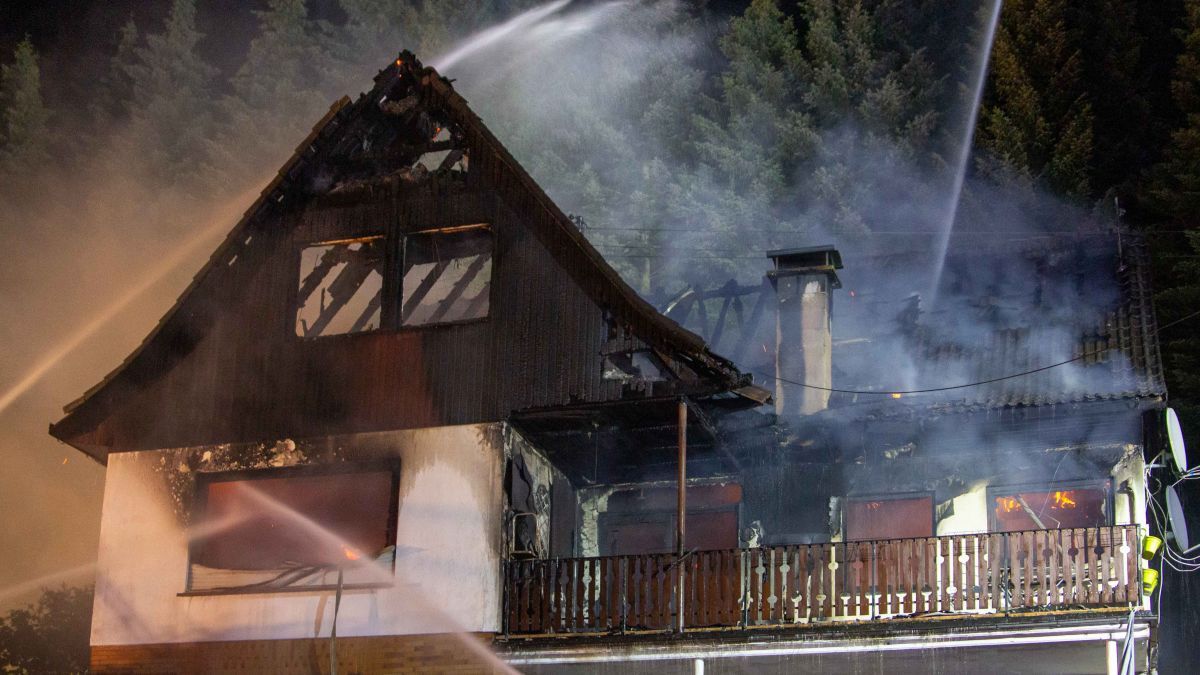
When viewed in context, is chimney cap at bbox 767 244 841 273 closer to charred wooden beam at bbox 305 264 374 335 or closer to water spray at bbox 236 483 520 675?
charred wooden beam at bbox 305 264 374 335

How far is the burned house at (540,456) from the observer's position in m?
20.3

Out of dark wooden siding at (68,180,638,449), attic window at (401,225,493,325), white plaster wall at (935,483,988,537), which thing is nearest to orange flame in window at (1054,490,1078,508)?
white plaster wall at (935,483,988,537)

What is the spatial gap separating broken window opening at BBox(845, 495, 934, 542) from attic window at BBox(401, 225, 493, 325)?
6.71 meters

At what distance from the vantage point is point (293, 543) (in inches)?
874

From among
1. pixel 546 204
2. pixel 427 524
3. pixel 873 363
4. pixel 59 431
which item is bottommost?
pixel 427 524

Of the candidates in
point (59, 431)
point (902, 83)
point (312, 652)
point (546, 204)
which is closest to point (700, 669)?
point (312, 652)

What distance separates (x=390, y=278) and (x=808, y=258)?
7.14 metres

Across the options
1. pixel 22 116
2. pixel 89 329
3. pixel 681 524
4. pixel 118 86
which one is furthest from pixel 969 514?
pixel 118 86

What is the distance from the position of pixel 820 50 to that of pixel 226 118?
2165cm

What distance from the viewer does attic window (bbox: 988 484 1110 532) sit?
21359mm

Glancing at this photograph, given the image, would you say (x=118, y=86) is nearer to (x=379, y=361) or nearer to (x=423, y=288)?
(x=423, y=288)

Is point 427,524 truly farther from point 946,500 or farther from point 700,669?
point 946,500

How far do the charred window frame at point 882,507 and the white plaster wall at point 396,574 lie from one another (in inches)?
218

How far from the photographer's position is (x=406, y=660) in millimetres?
20969
